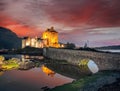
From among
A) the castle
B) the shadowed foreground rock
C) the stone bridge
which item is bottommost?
the shadowed foreground rock

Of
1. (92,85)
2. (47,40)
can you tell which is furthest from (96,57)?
(47,40)

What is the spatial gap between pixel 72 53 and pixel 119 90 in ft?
127

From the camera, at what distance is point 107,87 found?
26703 millimetres

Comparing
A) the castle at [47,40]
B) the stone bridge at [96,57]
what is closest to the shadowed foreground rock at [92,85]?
the stone bridge at [96,57]

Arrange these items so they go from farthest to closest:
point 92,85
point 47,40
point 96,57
Answer: point 47,40, point 96,57, point 92,85

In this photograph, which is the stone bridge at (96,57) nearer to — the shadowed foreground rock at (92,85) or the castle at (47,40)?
the shadowed foreground rock at (92,85)

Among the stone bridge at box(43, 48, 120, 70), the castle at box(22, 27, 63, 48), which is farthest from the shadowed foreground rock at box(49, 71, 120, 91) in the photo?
the castle at box(22, 27, 63, 48)

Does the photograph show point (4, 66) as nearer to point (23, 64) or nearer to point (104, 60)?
point (23, 64)

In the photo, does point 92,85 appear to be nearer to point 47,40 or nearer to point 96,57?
point 96,57

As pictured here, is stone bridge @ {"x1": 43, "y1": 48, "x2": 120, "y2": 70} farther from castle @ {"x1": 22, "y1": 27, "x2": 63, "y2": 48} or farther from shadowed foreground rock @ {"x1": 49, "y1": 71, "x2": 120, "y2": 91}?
castle @ {"x1": 22, "y1": 27, "x2": 63, "y2": 48}

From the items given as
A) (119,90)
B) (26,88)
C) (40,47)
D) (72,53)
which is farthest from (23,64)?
(40,47)

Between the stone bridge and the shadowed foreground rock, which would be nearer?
the shadowed foreground rock

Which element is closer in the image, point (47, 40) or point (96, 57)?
point (96, 57)

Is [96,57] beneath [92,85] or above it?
above
